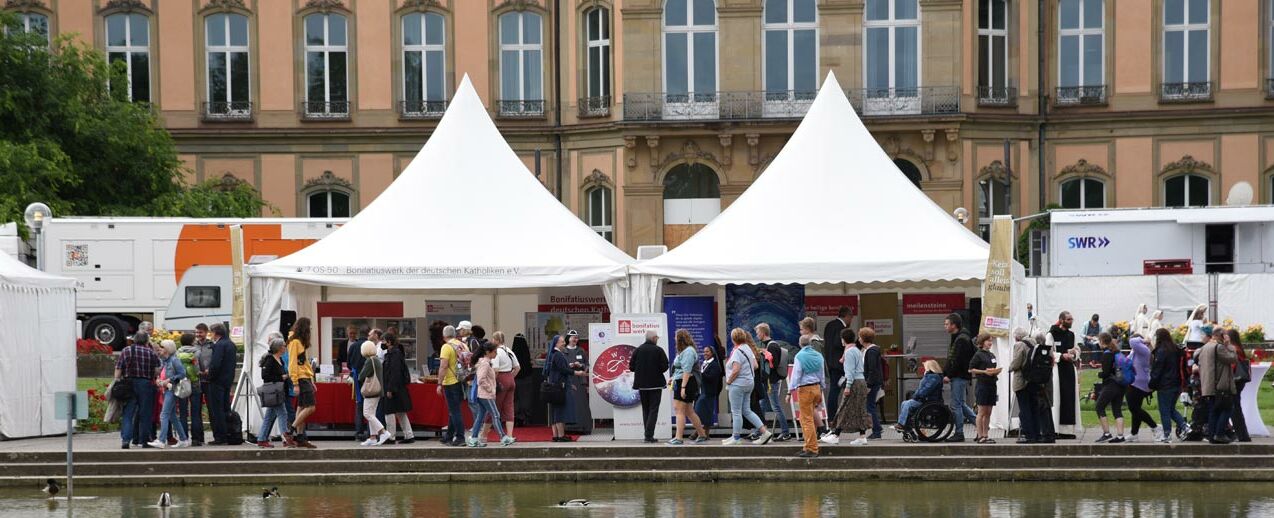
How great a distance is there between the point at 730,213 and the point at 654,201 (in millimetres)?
19903

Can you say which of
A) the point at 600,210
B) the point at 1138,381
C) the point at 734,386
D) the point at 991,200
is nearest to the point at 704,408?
the point at 734,386

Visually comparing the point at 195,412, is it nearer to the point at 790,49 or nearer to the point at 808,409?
the point at 808,409

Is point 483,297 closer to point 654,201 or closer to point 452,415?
point 452,415

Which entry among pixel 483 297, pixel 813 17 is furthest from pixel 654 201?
pixel 483 297

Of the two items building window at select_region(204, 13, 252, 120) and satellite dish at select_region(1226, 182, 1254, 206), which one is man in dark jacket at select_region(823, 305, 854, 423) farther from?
building window at select_region(204, 13, 252, 120)

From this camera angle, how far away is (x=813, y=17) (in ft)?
141

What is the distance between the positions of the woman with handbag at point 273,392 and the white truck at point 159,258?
46.7ft

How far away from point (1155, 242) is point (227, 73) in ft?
71.9

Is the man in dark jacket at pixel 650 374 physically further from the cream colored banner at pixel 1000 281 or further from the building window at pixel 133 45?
the building window at pixel 133 45

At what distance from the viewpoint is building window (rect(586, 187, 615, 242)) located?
44.5 meters

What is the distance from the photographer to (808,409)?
2027 centimetres

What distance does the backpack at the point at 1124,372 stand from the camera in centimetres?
2095

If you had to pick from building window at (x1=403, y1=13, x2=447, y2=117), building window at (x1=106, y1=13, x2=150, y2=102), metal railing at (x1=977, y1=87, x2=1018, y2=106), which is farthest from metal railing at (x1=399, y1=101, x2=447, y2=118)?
metal railing at (x1=977, y1=87, x2=1018, y2=106)

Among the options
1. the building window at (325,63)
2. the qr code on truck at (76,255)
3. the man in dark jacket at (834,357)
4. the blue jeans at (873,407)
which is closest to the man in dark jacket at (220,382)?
the man in dark jacket at (834,357)
